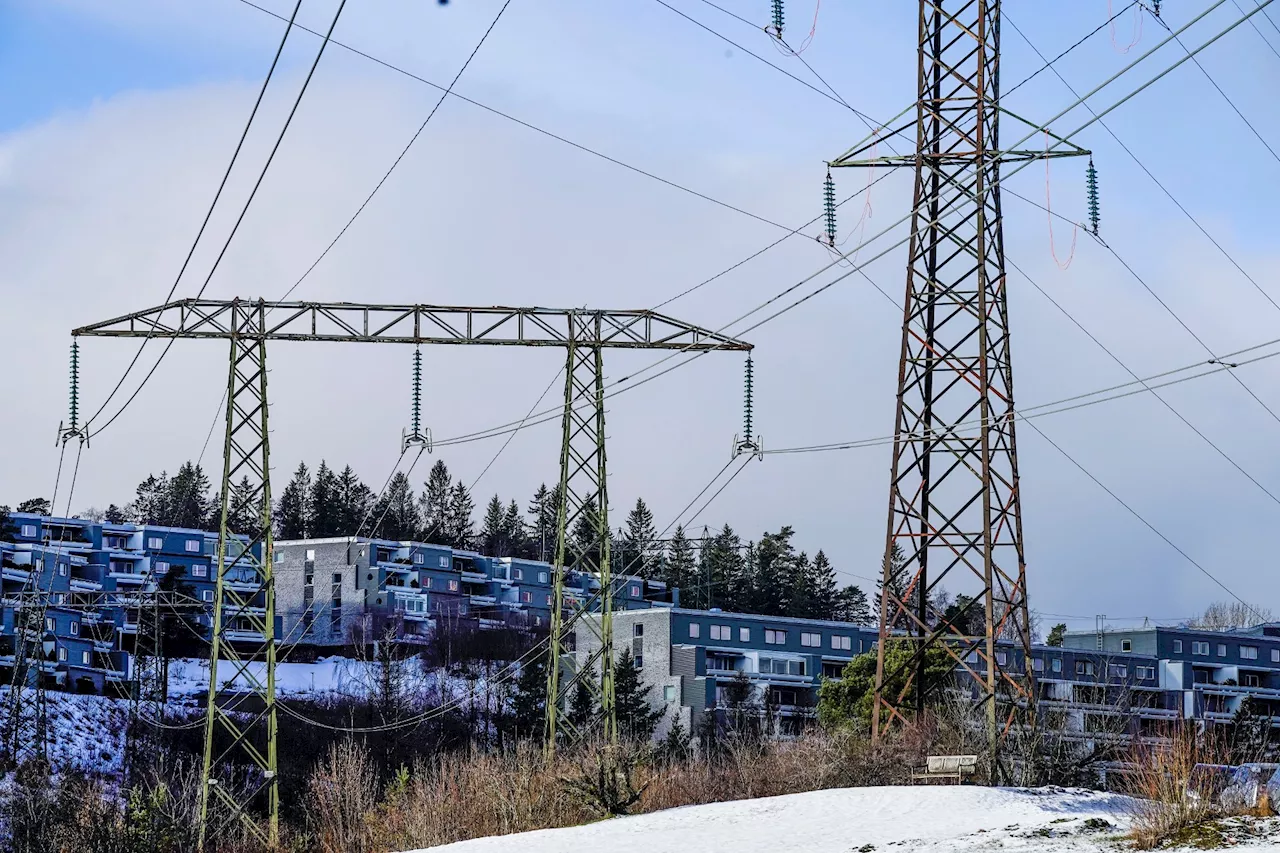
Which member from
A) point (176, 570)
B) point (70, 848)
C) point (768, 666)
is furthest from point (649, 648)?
point (70, 848)

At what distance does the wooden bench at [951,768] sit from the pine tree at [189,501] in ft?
516

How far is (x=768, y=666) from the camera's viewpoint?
109 m

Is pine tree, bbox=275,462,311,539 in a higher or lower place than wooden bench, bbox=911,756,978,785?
higher

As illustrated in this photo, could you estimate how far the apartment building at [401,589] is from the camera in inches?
5276

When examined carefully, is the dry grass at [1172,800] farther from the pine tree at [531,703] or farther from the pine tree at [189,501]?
the pine tree at [189,501]

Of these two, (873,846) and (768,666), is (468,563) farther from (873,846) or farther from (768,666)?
(873,846)

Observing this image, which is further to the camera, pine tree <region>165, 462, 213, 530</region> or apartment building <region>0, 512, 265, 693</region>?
pine tree <region>165, 462, 213, 530</region>

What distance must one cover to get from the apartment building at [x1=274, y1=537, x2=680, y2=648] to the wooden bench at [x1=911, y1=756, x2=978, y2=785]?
100 m

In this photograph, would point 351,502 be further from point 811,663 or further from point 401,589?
point 811,663

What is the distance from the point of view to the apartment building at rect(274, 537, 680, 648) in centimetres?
13400

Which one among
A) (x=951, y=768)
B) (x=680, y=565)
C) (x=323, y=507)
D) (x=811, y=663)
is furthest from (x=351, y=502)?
(x=951, y=768)

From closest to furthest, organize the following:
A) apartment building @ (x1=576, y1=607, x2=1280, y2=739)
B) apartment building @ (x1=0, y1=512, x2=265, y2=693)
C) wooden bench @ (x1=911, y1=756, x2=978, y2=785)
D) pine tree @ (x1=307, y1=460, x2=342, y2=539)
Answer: wooden bench @ (x1=911, y1=756, x2=978, y2=785) → apartment building @ (x1=576, y1=607, x2=1280, y2=739) → apartment building @ (x1=0, y1=512, x2=265, y2=693) → pine tree @ (x1=307, y1=460, x2=342, y2=539)

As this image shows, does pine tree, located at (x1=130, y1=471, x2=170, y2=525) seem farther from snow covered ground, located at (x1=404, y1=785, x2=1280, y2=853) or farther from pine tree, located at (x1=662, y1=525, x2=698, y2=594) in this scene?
snow covered ground, located at (x1=404, y1=785, x2=1280, y2=853)

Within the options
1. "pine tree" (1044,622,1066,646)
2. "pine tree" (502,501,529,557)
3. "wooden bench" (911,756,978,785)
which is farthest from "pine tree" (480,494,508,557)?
"wooden bench" (911,756,978,785)
